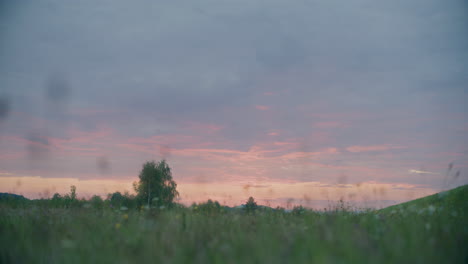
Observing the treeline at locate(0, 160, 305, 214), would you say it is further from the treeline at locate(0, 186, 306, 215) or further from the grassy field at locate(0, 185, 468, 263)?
the grassy field at locate(0, 185, 468, 263)

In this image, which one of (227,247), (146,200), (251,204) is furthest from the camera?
(146,200)

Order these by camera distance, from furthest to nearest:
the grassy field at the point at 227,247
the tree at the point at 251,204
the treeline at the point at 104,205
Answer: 1. the tree at the point at 251,204
2. the treeline at the point at 104,205
3. the grassy field at the point at 227,247

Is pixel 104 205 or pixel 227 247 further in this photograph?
pixel 104 205

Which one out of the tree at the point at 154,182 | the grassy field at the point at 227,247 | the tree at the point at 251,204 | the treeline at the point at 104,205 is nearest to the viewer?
the grassy field at the point at 227,247

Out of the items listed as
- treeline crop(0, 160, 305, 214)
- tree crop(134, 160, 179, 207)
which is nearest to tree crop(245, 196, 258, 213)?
treeline crop(0, 160, 305, 214)

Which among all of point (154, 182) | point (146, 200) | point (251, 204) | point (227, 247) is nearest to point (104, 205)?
point (251, 204)

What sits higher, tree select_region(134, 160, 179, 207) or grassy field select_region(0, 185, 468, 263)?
tree select_region(134, 160, 179, 207)

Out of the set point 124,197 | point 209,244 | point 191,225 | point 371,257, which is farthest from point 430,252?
point 124,197

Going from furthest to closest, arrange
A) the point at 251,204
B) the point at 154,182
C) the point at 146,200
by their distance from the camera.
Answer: the point at 154,182 → the point at 146,200 → the point at 251,204

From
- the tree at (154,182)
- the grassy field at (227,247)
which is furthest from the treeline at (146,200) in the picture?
the grassy field at (227,247)

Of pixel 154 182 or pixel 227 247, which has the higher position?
pixel 154 182

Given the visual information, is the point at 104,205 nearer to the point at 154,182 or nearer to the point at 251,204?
the point at 251,204

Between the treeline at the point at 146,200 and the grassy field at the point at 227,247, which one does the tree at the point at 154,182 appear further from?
the grassy field at the point at 227,247

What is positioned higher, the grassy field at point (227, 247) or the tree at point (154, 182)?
the tree at point (154, 182)
